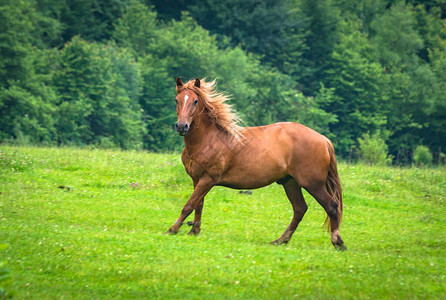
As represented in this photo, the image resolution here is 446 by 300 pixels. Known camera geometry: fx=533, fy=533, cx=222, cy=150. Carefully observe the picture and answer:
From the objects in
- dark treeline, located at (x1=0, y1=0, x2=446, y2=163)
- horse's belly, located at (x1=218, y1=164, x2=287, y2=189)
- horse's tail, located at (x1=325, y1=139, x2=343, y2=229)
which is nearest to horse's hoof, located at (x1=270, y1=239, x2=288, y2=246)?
horse's belly, located at (x1=218, y1=164, x2=287, y2=189)

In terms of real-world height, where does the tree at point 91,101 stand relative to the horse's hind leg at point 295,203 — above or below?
below

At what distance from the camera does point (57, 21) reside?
55219 mm

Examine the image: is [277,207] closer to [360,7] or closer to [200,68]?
[200,68]

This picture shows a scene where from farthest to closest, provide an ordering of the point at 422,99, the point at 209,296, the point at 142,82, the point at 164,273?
the point at 422,99
the point at 142,82
the point at 164,273
the point at 209,296

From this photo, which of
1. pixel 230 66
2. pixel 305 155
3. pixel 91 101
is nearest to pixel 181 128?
pixel 305 155

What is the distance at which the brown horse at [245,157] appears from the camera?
11.6 m

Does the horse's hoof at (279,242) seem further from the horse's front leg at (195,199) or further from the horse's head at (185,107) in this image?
the horse's head at (185,107)

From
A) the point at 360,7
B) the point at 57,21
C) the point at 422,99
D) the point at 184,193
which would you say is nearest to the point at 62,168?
the point at 184,193

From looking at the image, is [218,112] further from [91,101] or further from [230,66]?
[230,66]

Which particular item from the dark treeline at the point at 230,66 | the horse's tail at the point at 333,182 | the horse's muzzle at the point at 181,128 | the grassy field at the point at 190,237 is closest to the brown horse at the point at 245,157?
the horse's tail at the point at 333,182

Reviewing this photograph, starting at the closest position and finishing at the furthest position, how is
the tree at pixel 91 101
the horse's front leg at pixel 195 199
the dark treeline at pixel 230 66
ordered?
1. the horse's front leg at pixel 195 199
2. the dark treeline at pixel 230 66
3. the tree at pixel 91 101

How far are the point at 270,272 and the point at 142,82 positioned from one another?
5212cm

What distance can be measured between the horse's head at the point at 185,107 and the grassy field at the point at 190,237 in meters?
2.33

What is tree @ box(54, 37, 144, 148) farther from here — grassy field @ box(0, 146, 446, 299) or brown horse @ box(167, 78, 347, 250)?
brown horse @ box(167, 78, 347, 250)
